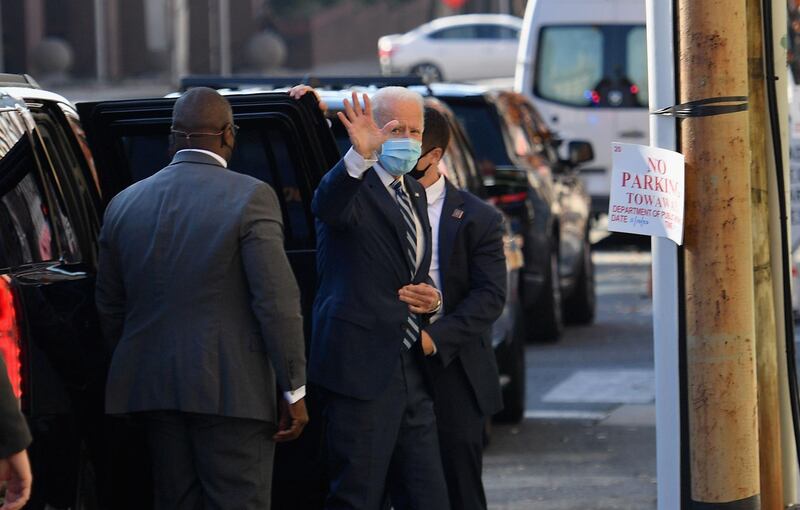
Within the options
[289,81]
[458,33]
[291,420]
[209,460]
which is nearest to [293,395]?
[291,420]

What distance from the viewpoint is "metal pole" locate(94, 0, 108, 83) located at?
41062mm

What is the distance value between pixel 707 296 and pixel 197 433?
1604 millimetres

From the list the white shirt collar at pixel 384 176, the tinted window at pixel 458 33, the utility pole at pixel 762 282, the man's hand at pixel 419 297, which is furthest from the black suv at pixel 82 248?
the tinted window at pixel 458 33

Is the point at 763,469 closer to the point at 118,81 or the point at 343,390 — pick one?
the point at 343,390

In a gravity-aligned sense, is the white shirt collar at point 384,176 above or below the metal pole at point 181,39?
below

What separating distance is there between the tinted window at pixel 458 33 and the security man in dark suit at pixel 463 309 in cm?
3604

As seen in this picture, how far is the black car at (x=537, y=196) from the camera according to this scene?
12.0 metres

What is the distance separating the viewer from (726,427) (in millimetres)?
5312

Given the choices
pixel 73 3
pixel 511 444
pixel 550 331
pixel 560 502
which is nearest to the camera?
pixel 560 502

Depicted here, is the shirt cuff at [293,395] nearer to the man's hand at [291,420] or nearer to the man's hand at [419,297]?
the man's hand at [291,420]

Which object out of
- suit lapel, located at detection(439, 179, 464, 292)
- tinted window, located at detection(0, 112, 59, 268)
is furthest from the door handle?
tinted window, located at detection(0, 112, 59, 268)

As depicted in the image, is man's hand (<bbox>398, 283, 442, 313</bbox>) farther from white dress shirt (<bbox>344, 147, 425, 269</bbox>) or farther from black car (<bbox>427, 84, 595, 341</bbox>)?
black car (<bbox>427, 84, 595, 341</bbox>)

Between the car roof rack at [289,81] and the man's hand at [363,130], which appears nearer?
the man's hand at [363,130]

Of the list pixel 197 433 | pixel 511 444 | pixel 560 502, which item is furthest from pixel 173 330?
pixel 511 444
